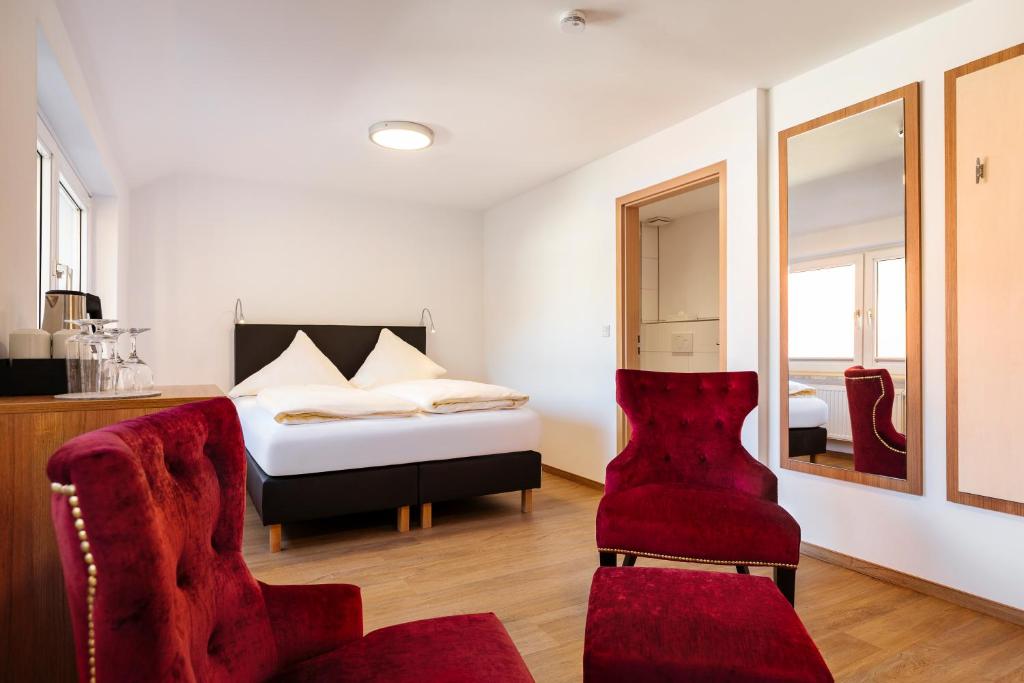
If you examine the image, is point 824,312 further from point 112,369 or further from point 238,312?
point 238,312

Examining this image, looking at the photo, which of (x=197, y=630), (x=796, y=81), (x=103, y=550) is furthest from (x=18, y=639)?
(x=796, y=81)

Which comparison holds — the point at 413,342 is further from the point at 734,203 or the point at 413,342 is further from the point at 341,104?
the point at 734,203

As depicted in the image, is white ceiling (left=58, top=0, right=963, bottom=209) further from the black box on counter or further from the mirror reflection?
the black box on counter

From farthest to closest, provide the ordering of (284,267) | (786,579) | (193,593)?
(284,267) → (786,579) → (193,593)

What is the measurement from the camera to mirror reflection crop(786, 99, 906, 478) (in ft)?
8.90

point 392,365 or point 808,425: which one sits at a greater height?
point 392,365

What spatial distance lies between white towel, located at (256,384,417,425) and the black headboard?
1.26 metres

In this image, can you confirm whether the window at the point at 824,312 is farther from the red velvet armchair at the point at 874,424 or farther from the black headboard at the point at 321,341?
the black headboard at the point at 321,341

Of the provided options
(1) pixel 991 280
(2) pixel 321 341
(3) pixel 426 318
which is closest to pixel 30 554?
(1) pixel 991 280

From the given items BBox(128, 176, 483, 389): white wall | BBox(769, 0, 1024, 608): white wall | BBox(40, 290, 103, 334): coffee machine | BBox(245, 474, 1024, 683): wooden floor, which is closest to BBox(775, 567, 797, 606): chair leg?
BBox(245, 474, 1024, 683): wooden floor

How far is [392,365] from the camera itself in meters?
5.14

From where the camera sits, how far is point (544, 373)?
5.04m

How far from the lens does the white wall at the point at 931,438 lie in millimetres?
2350

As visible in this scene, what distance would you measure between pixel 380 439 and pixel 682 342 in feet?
10.6
